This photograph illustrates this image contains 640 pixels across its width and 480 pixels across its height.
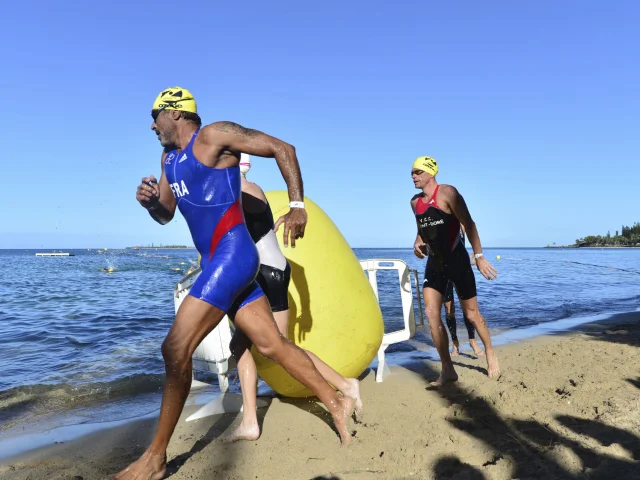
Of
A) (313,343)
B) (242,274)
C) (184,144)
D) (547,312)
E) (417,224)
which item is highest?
(184,144)

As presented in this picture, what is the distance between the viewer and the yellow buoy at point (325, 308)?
3633 millimetres

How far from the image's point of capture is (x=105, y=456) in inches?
120

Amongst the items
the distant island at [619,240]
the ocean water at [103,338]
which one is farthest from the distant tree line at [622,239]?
the ocean water at [103,338]

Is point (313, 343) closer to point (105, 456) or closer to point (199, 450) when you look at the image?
point (199, 450)

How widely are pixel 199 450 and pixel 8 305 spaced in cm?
1125

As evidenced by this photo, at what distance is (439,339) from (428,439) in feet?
5.48

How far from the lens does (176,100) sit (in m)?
2.71

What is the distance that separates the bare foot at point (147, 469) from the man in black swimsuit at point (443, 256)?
105 inches

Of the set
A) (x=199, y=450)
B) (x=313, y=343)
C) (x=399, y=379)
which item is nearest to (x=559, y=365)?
(x=399, y=379)

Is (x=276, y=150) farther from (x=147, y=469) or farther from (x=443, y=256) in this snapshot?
(x=443, y=256)

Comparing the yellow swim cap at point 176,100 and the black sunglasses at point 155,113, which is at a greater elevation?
the yellow swim cap at point 176,100

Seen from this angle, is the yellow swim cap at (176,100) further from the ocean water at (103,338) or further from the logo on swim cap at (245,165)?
the ocean water at (103,338)

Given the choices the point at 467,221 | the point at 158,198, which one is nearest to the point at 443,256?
the point at 467,221

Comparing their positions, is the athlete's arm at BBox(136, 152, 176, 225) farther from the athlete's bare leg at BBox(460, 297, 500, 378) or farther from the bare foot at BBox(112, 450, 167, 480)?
the athlete's bare leg at BBox(460, 297, 500, 378)
